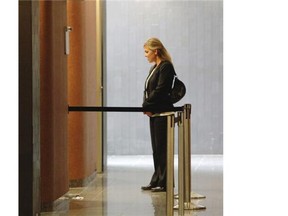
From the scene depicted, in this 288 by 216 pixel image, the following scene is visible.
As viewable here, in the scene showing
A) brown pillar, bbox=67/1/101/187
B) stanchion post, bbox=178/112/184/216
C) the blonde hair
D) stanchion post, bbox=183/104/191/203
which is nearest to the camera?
stanchion post, bbox=178/112/184/216

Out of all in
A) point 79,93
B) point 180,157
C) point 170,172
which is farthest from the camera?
point 79,93

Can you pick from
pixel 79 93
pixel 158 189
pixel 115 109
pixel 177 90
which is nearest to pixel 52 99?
pixel 115 109

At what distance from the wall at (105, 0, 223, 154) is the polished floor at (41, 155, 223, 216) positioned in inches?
3.9

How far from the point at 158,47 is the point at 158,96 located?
38 cm

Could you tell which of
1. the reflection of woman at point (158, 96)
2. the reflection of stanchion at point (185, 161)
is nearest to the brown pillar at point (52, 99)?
the reflection of woman at point (158, 96)

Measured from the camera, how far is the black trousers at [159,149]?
732 cm

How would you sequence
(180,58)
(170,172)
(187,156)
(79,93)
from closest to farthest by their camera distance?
(170,172)
(187,156)
(180,58)
(79,93)

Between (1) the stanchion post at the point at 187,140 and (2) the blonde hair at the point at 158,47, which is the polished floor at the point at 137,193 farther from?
(2) the blonde hair at the point at 158,47

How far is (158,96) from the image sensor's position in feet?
24.2

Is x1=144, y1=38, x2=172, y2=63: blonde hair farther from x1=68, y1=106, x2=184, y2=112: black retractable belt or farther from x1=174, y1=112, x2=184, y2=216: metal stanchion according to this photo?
x1=174, y1=112, x2=184, y2=216: metal stanchion

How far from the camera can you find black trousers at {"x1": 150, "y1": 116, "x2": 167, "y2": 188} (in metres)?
7.32

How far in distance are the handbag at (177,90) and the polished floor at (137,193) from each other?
0.46 m

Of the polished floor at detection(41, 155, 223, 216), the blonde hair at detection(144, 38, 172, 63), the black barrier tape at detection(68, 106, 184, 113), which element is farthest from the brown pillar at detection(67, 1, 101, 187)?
the blonde hair at detection(144, 38, 172, 63)

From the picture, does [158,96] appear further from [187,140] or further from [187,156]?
[187,156]
